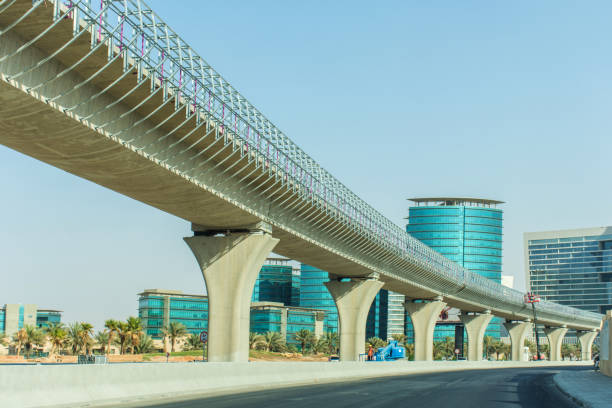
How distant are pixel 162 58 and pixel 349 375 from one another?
25219 mm

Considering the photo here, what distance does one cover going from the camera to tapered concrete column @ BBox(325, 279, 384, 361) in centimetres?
5738

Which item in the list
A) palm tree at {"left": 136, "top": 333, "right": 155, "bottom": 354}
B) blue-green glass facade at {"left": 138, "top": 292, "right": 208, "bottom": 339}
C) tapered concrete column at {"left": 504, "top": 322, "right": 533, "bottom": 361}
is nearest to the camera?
palm tree at {"left": 136, "top": 333, "right": 155, "bottom": 354}

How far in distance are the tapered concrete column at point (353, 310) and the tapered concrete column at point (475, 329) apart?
Answer: 44627mm

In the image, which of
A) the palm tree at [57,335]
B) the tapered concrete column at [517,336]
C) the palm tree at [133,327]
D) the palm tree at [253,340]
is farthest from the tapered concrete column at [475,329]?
the palm tree at [57,335]

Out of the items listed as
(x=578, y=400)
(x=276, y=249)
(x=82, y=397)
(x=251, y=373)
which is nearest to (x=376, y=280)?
(x=276, y=249)

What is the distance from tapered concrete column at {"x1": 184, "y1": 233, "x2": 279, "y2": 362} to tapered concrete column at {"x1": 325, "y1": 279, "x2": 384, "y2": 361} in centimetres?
2261

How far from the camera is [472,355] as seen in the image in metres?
97.0

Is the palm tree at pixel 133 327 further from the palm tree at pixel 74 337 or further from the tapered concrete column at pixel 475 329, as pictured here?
the tapered concrete column at pixel 475 329

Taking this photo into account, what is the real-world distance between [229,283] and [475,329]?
71.1m

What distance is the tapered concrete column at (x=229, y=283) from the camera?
1389 inches

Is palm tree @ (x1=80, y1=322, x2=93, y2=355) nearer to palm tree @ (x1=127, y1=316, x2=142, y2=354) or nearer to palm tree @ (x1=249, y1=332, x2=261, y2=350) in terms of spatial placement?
palm tree @ (x1=127, y1=316, x2=142, y2=354)

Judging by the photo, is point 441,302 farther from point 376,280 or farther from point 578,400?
point 578,400

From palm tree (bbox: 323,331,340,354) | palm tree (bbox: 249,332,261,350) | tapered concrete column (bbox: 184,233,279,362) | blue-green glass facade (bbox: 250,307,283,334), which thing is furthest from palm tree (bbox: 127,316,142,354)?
blue-green glass facade (bbox: 250,307,283,334)

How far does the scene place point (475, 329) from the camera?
99.3m
